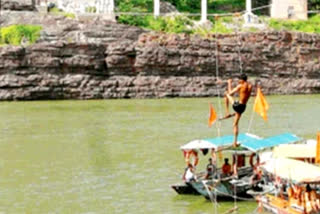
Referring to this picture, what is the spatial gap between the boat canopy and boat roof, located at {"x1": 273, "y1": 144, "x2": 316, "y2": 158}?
3.30 feet

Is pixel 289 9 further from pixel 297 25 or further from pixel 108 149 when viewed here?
pixel 108 149

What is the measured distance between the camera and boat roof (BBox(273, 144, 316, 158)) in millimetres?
26062

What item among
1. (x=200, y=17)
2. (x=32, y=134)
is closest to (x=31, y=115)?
(x=32, y=134)

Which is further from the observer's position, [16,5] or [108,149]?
[16,5]

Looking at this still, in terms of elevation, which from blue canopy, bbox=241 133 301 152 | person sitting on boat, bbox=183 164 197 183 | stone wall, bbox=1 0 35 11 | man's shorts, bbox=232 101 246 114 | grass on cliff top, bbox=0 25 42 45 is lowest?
person sitting on boat, bbox=183 164 197 183

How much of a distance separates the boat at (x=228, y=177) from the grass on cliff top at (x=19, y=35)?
136 ft

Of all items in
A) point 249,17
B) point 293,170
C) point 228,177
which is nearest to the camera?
point 293,170

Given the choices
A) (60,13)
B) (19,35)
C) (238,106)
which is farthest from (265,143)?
(60,13)

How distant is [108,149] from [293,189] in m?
15.5

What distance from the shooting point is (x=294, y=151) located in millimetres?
26266

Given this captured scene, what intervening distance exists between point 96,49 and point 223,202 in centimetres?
4167

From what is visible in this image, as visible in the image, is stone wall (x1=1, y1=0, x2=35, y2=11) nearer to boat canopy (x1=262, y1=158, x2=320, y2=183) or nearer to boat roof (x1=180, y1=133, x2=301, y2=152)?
boat roof (x1=180, y1=133, x2=301, y2=152)

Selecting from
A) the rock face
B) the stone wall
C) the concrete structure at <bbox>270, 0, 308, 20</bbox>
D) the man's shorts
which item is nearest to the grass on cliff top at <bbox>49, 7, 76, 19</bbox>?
the rock face

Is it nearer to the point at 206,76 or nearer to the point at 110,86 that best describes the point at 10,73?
the point at 110,86
